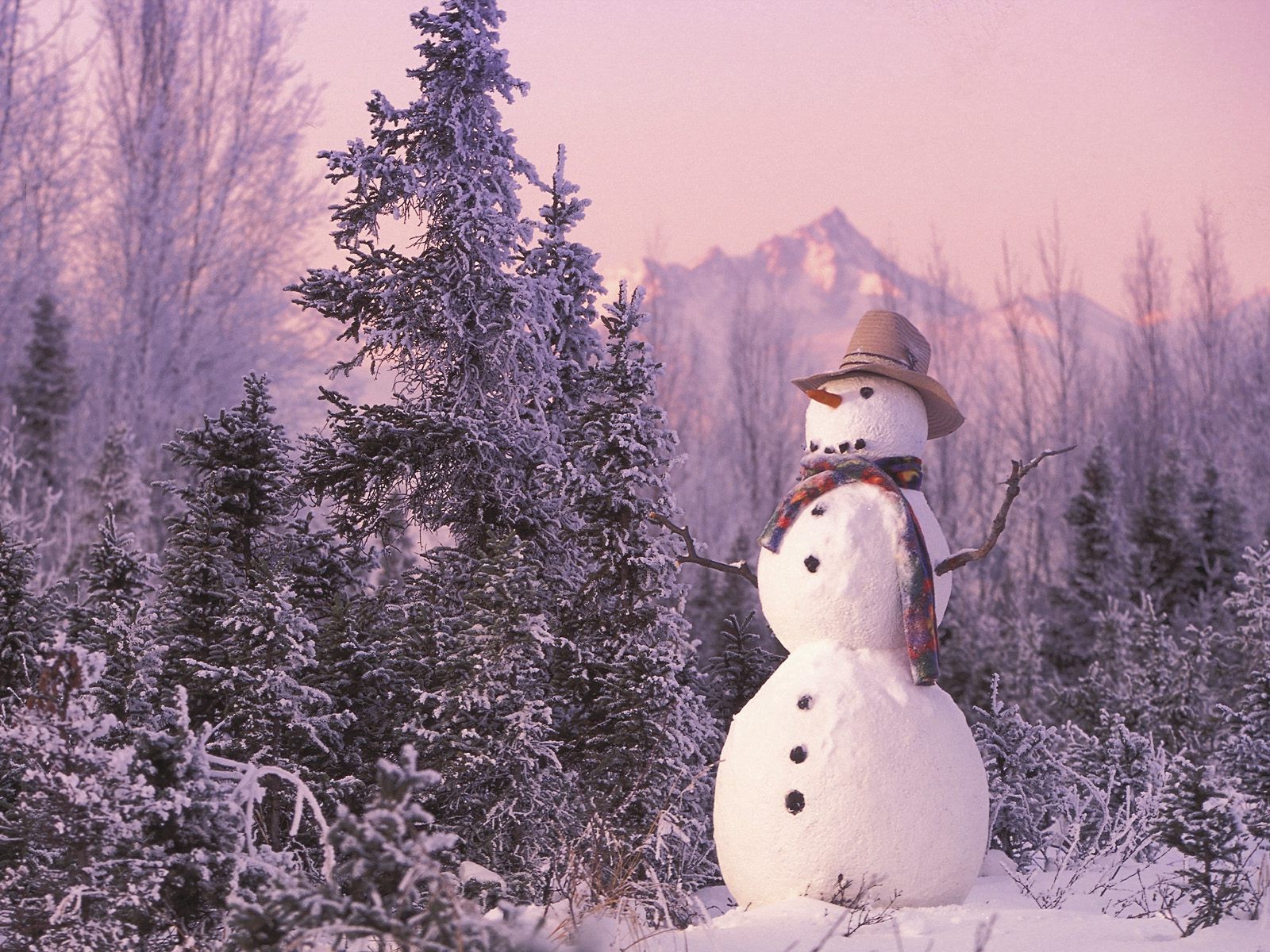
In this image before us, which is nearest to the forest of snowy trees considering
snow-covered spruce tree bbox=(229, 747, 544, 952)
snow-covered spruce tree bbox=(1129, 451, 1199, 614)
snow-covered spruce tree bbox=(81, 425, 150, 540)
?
snow-covered spruce tree bbox=(229, 747, 544, 952)

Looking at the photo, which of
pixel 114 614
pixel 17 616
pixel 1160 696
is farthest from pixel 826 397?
pixel 1160 696

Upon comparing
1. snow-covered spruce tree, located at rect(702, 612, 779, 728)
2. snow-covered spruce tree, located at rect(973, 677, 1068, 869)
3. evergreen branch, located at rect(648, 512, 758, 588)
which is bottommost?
snow-covered spruce tree, located at rect(973, 677, 1068, 869)

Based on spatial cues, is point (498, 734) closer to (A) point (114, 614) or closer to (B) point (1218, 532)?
(A) point (114, 614)

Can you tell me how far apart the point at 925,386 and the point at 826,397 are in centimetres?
47

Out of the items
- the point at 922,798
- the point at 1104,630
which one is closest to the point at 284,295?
the point at 1104,630

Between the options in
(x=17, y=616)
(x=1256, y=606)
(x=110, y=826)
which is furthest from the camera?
(x=1256, y=606)

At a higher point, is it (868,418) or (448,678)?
(868,418)

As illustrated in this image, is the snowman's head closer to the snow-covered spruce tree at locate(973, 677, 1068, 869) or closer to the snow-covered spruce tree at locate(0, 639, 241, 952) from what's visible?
the snow-covered spruce tree at locate(973, 677, 1068, 869)

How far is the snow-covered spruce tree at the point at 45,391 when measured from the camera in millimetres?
21188

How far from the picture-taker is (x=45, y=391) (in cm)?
2130

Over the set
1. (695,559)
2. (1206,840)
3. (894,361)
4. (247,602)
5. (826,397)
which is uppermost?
(894,361)

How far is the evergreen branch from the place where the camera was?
623 centimetres

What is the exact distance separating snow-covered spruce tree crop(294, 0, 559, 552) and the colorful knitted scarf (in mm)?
2023

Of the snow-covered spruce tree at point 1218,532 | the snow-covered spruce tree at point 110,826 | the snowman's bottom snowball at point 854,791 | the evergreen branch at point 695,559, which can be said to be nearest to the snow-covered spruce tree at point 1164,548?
the snow-covered spruce tree at point 1218,532
